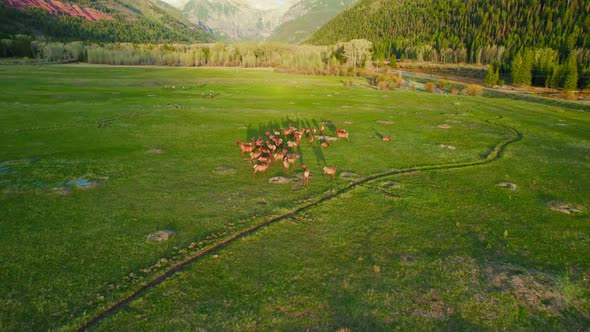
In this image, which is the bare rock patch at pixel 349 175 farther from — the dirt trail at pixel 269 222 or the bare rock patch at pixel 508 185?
the bare rock patch at pixel 508 185

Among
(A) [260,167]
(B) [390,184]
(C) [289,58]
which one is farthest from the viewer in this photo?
(C) [289,58]

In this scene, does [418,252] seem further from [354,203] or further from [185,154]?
[185,154]

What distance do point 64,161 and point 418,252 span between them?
62.9 feet

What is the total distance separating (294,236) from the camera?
11.4m

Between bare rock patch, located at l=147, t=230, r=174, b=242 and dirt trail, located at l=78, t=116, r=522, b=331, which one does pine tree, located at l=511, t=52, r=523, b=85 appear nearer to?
dirt trail, located at l=78, t=116, r=522, b=331

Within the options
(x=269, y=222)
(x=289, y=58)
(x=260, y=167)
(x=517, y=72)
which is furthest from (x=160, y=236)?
(x=289, y=58)

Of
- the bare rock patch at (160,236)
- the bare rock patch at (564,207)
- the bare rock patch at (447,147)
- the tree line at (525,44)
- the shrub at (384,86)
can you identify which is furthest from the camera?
the tree line at (525,44)

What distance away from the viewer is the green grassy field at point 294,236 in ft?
26.8

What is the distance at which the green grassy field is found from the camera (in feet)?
26.8

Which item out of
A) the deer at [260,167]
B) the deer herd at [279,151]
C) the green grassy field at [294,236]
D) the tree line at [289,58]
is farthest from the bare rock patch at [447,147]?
the tree line at [289,58]

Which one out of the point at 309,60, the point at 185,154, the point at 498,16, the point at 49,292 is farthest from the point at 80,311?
the point at 498,16

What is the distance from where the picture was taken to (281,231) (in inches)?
460

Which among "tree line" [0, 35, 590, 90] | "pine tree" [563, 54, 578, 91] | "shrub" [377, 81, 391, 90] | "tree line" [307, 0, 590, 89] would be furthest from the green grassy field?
"tree line" [0, 35, 590, 90]

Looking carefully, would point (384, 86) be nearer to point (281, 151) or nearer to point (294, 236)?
point (281, 151)
